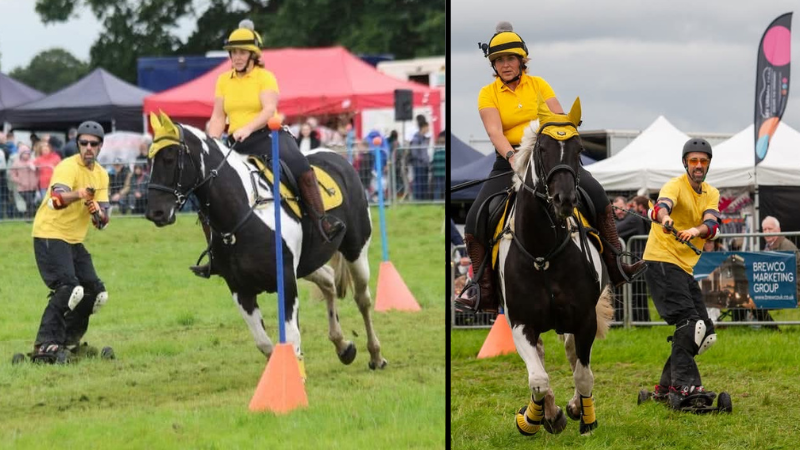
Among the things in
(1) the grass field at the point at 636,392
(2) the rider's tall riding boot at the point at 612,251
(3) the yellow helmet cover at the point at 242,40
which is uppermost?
(3) the yellow helmet cover at the point at 242,40

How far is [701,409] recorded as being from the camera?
334 inches

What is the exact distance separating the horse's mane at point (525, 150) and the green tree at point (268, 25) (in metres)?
26.8

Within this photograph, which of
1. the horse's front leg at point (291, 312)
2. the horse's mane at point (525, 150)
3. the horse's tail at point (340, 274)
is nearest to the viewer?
the horse's mane at point (525, 150)

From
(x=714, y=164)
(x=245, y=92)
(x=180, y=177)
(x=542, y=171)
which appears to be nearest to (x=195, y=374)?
(x=180, y=177)

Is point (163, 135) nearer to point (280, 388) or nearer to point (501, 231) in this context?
point (280, 388)

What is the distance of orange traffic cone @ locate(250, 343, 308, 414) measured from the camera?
24.9 feet

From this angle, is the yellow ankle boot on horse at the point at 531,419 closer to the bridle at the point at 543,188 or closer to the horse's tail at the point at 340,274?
the bridle at the point at 543,188

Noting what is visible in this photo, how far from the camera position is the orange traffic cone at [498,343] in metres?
11.2

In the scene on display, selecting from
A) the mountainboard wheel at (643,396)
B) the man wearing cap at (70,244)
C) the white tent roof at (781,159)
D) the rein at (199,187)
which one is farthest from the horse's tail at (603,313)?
the white tent roof at (781,159)

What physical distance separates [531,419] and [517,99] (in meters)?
2.06

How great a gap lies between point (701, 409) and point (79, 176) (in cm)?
556

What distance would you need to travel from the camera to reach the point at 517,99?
24.3ft

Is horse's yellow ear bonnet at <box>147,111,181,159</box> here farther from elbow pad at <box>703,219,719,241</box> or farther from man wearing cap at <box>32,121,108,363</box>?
elbow pad at <box>703,219,719,241</box>

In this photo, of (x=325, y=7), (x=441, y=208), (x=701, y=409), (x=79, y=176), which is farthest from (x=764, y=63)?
(x=325, y=7)
